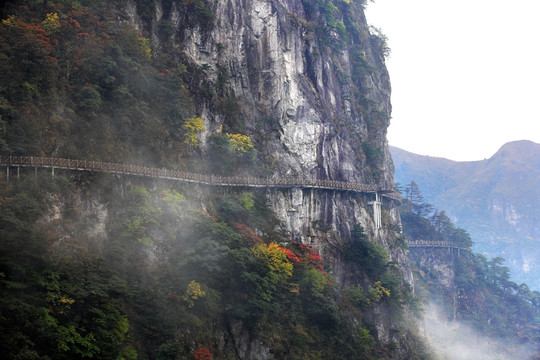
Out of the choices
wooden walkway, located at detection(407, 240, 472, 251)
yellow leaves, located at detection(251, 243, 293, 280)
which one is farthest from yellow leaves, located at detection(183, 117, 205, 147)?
wooden walkway, located at detection(407, 240, 472, 251)

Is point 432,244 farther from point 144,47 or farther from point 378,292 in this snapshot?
point 144,47

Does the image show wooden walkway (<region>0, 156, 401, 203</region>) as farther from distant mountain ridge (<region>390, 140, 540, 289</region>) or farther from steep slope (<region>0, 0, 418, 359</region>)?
distant mountain ridge (<region>390, 140, 540, 289</region>)

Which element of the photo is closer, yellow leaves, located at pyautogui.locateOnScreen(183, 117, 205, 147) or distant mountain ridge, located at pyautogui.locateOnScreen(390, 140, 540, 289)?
yellow leaves, located at pyautogui.locateOnScreen(183, 117, 205, 147)

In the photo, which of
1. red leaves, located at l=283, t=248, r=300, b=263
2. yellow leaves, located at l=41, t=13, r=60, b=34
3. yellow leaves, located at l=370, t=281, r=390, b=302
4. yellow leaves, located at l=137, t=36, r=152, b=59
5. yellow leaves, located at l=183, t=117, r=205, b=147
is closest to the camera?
yellow leaves, located at l=41, t=13, r=60, b=34

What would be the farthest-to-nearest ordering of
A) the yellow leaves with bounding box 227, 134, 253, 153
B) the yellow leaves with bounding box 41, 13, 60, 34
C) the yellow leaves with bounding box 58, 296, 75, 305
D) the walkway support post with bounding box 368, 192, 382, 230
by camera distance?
the walkway support post with bounding box 368, 192, 382, 230 < the yellow leaves with bounding box 227, 134, 253, 153 < the yellow leaves with bounding box 41, 13, 60, 34 < the yellow leaves with bounding box 58, 296, 75, 305

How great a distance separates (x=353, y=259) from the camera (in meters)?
59.4

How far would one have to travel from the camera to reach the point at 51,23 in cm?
4028

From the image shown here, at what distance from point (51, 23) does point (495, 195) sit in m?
159

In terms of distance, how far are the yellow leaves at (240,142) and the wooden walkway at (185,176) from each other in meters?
3.22

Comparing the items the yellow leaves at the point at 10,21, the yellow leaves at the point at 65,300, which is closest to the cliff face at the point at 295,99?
the yellow leaves at the point at 10,21

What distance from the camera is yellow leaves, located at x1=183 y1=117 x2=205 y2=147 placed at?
162 feet

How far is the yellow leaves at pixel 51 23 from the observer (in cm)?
4009

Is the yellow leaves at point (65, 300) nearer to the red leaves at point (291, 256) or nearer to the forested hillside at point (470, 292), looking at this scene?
the red leaves at point (291, 256)

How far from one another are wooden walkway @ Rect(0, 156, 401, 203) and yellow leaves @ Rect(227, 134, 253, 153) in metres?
3.22
